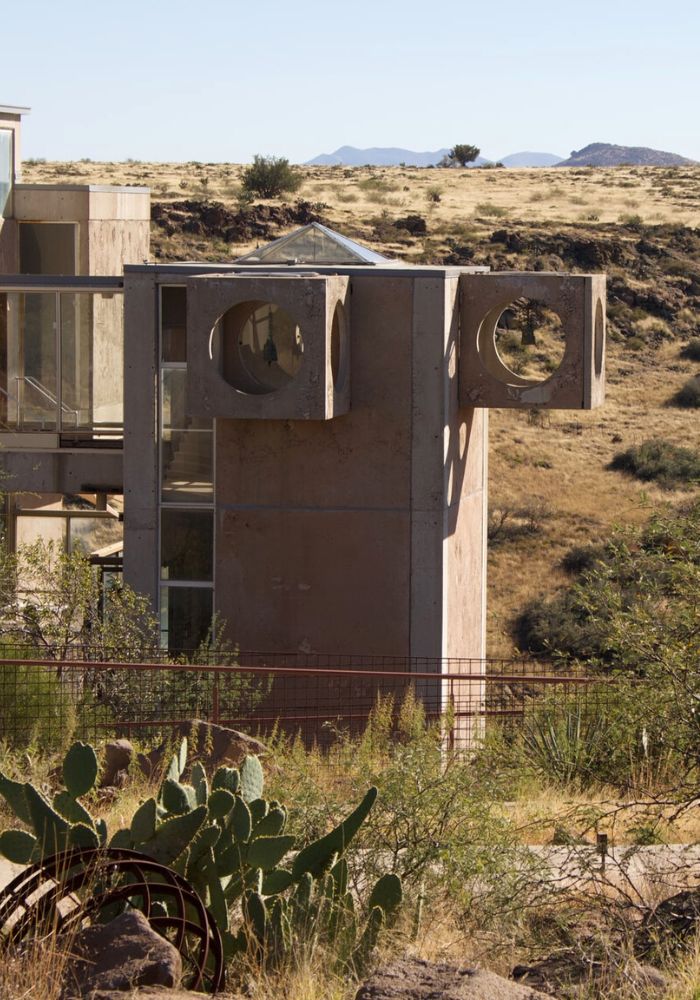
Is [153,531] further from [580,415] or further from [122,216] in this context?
[580,415]

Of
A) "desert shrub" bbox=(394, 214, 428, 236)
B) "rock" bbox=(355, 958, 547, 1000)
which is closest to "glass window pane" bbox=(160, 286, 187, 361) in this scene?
"rock" bbox=(355, 958, 547, 1000)

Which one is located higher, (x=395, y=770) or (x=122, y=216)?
(x=122, y=216)

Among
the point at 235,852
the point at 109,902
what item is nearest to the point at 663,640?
the point at 235,852

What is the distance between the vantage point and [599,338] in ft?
59.2

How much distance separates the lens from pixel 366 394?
680 inches

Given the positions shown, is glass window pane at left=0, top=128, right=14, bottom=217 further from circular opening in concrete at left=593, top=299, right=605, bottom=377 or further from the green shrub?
the green shrub

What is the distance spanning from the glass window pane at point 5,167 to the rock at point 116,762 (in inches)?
475

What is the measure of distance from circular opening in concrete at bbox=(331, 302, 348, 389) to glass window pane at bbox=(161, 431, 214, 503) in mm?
1911

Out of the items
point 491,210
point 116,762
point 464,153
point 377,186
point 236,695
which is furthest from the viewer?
point 464,153

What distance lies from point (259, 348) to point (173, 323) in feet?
4.24

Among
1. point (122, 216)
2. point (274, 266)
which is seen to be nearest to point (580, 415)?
point (122, 216)

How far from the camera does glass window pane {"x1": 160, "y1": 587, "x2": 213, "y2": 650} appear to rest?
1753 centimetres

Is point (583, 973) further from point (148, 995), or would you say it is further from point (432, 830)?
point (148, 995)

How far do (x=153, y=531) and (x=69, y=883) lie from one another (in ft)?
37.6
